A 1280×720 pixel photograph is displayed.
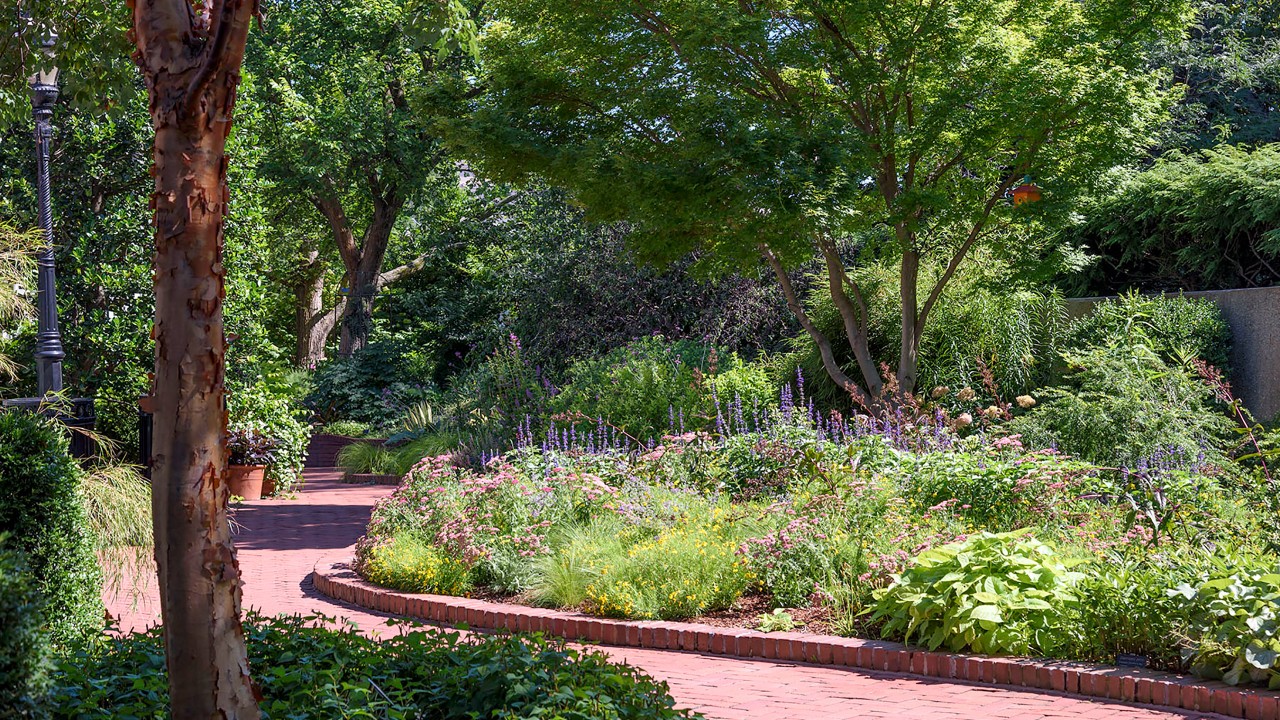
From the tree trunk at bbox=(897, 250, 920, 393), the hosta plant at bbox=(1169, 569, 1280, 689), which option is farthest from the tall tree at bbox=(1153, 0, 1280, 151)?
the hosta plant at bbox=(1169, 569, 1280, 689)

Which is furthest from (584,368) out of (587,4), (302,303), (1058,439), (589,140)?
(302,303)

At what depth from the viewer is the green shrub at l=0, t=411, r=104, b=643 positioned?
209 inches

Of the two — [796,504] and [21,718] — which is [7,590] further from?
[796,504]

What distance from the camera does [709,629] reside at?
21.4 feet

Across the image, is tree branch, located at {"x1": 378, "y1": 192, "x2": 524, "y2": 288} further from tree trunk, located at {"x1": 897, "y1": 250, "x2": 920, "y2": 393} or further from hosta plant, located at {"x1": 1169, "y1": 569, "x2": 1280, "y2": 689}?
hosta plant, located at {"x1": 1169, "y1": 569, "x2": 1280, "y2": 689}

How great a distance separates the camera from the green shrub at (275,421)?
14594mm

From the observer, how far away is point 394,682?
3992 mm

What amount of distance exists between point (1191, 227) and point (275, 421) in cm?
1247

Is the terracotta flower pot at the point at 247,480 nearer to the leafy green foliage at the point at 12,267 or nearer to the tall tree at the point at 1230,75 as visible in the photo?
the leafy green foliage at the point at 12,267

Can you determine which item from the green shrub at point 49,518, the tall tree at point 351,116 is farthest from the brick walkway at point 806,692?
the tall tree at point 351,116

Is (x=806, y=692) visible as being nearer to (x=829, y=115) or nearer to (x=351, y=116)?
(x=829, y=115)

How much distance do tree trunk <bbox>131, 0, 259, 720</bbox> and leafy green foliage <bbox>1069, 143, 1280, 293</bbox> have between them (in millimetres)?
13430

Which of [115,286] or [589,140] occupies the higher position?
[589,140]

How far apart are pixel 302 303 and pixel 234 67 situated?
35.1 metres
